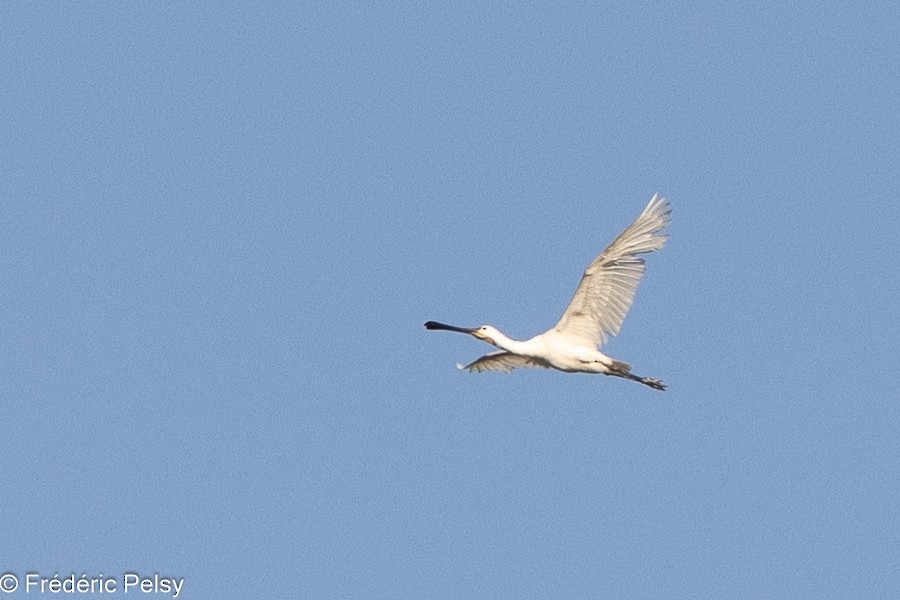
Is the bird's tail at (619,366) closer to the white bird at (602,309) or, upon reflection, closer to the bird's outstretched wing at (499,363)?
the white bird at (602,309)

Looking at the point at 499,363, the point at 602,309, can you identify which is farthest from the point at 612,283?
the point at 499,363

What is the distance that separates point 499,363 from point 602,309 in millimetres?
3127

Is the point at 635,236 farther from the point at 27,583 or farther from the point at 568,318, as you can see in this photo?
the point at 27,583

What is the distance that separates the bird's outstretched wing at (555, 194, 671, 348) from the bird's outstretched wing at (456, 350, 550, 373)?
1.73 m

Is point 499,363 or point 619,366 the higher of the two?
point 499,363

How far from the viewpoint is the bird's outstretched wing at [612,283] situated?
143 feet

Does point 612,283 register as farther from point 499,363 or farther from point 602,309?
point 499,363

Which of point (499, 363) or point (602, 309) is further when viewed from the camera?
point (499, 363)

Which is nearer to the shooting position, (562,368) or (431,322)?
(562,368)

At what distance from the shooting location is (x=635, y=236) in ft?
143

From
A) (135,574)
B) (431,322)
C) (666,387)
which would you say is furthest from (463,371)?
(135,574)

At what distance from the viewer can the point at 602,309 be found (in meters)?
44.1

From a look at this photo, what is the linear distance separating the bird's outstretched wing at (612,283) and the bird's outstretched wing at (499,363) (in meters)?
1.73

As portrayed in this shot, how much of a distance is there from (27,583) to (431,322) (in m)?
9.83
